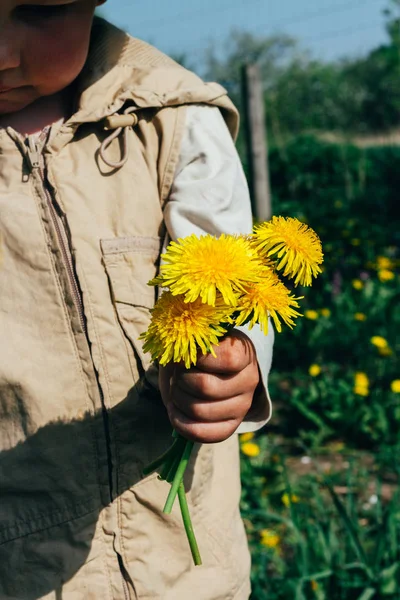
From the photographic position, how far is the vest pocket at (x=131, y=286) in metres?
1.28

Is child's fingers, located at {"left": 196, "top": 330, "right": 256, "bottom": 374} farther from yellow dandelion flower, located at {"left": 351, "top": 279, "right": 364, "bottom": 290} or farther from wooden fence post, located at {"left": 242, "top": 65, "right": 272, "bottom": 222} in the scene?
wooden fence post, located at {"left": 242, "top": 65, "right": 272, "bottom": 222}

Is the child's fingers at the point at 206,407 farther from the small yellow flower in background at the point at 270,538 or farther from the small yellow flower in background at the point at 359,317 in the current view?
the small yellow flower in background at the point at 359,317

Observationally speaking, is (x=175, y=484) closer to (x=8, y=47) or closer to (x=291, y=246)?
(x=291, y=246)

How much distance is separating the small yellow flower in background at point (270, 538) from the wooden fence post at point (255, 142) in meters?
2.44

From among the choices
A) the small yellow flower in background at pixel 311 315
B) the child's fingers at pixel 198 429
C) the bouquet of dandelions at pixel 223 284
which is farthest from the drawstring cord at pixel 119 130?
the small yellow flower in background at pixel 311 315

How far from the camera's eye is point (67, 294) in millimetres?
1248

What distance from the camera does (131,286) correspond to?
129 centimetres

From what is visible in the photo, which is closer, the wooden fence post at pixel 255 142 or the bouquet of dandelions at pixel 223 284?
the bouquet of dandelions at pixel 223 284

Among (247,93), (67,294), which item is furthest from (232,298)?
(247,93)

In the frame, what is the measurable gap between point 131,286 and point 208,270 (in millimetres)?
385

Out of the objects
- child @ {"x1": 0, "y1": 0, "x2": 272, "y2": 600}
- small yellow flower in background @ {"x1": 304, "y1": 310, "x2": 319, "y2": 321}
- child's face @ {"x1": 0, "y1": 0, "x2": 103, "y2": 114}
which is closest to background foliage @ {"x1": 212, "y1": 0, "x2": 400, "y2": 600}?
small yellow flower in background @ {"x1": 304, "y1": 310, "x2": 319, "y2": 321}

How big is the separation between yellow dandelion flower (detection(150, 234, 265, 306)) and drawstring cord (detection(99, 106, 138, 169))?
0.39 m

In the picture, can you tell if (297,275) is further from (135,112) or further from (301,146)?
(301,146)

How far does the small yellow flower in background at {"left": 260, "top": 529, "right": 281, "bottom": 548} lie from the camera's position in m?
2.46
